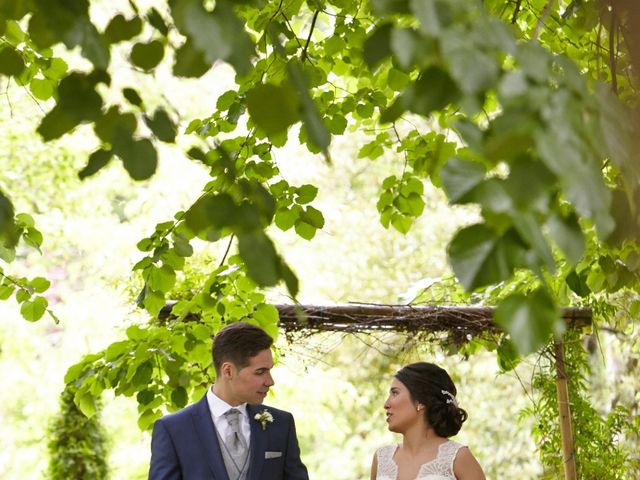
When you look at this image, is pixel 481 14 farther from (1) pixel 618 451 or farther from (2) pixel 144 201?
(2) pixel 144 201

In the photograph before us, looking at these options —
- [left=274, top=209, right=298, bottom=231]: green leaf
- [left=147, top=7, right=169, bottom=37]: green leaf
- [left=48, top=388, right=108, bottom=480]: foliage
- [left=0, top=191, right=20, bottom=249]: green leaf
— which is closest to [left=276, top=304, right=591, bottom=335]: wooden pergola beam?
[left=274, top=209, right=298, bottom=231]: green leaf

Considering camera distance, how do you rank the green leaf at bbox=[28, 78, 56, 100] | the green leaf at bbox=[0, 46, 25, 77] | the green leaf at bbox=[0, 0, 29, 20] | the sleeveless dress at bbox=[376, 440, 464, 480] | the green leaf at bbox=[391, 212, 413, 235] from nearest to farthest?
1. the green leaf at bbox=[0, 0, 29, 20]
2. the green leaf at bbox=[0, 46, 25, 77]
3. the green leaf at bbox=[28, 78, 56, 100]
4. the green leaf at bbox=[391, 212, 413, 235]
5. the sleeveless dress at bbox=[376, 440, 464, 480]

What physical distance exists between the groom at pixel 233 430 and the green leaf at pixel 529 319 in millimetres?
3053

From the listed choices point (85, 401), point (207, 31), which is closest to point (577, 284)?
point (85, 401)

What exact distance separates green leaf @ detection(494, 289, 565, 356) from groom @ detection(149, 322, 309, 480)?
10.0ft

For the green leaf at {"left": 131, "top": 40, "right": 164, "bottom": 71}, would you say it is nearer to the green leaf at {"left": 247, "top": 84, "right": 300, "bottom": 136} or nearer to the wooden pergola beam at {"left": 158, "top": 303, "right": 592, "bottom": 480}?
the green leaf at {"left": 247, "top": 84, "right": 300, "bottom": 136}

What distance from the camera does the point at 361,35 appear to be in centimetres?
441

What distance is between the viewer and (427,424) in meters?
5.10

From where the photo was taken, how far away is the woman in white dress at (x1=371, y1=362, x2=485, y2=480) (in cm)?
495

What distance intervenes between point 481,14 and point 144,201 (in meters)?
10.9

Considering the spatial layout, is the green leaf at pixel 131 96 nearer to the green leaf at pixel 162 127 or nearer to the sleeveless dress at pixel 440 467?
the green leaf at pixel 162 127

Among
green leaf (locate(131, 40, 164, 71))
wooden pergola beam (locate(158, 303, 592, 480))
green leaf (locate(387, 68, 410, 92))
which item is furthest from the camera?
wooden pergola beam (locate(158, 303, 592, 480))

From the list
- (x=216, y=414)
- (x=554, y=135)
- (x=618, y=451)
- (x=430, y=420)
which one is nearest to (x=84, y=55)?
(x=554, y=135)

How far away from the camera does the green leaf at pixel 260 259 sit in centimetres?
130
